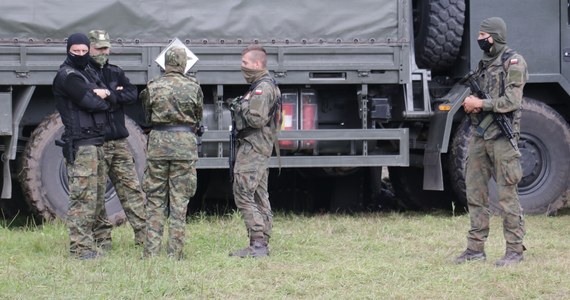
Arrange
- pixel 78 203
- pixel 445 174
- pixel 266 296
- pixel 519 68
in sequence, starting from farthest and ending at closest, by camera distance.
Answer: pixel 445 174 < pixel 78 203 < pixel 519 68 < pixel 266 296

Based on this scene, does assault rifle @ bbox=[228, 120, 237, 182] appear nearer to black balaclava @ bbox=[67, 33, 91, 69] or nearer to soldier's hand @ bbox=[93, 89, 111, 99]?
soldier's hand @ bbox=[93, 89, 111, 99]

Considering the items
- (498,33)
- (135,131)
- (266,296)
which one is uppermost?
(498,33)

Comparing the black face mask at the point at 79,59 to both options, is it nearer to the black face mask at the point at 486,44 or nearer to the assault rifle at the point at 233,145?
the assault rifle at the point at 233,145

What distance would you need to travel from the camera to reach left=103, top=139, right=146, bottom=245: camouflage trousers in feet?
26.3

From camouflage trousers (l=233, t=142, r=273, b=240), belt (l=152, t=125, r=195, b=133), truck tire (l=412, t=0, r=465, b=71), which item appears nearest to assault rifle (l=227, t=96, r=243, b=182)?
camouflage trousers (l=233, t=142, r=273, b=240)

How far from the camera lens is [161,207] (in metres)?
7.57

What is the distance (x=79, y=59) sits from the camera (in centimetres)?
755

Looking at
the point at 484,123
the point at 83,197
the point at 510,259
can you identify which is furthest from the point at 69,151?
the point at 510,259

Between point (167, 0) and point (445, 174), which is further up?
point (167, 0)

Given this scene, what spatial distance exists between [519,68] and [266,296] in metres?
2.42

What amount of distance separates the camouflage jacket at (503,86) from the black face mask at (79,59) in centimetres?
289

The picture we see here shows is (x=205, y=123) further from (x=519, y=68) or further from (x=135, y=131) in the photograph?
(x=519, y=68)

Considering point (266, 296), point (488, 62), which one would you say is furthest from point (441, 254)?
point (266, 296)

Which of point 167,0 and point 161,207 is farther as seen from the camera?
point 167,0
